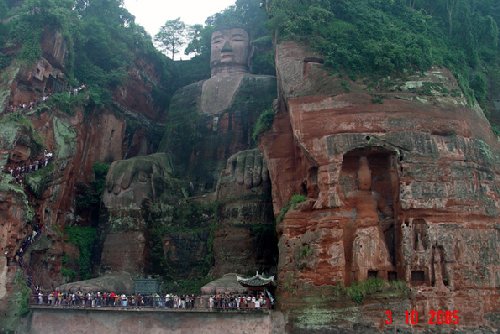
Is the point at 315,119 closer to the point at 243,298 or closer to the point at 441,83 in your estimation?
the point at 441,83

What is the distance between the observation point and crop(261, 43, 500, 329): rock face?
24.1 m

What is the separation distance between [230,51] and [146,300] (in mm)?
20392

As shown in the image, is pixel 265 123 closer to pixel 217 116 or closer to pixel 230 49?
pixel 217 116

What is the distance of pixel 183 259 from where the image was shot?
33.0 m

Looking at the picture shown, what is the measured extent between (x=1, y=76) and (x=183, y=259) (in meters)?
13.9

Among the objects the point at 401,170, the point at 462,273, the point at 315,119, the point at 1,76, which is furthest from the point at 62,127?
the point at 462,273

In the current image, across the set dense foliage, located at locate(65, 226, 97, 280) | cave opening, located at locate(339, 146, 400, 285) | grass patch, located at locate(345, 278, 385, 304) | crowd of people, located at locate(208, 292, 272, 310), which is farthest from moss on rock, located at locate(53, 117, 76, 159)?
grass patch, located at locate(345, 278, 385, 304)

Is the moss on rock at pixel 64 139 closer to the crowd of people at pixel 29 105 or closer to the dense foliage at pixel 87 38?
the crowd of people at pixel 29 105

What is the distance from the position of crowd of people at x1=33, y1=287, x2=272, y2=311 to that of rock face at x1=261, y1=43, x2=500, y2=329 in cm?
170

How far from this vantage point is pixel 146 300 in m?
28.0

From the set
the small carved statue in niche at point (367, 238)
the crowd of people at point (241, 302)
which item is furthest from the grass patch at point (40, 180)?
the small carved statue in niche at point (367, 238)

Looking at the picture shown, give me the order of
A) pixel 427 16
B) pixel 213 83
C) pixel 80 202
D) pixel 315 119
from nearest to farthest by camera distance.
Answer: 1. pixel 315 119
2. pixel 427 16
3. pixel 80 202
4. pixel 213 83

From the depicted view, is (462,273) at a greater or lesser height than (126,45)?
lesser

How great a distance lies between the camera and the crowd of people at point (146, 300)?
83.1 feet
